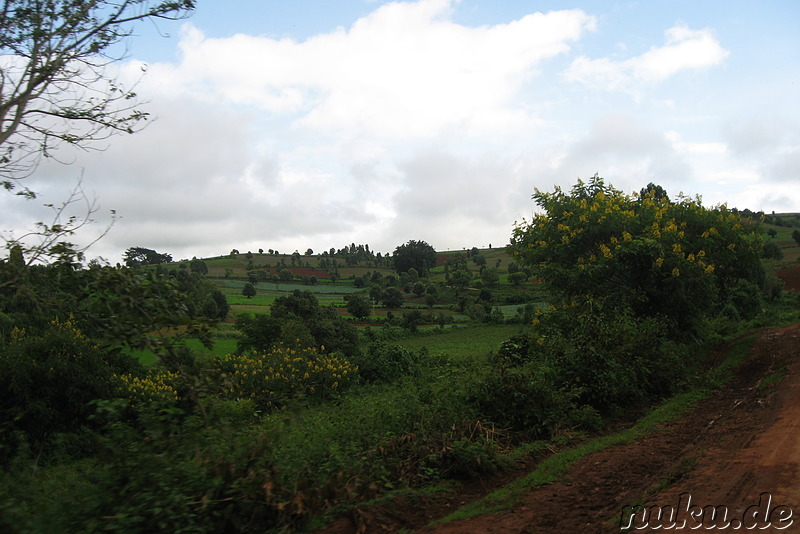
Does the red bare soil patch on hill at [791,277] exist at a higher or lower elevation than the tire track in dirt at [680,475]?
higher

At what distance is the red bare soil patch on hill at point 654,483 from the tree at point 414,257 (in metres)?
65.7

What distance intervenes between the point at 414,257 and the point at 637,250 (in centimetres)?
6193

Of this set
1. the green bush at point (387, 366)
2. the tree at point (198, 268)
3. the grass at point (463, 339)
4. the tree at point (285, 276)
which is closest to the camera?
the green bush at point (387, 366)

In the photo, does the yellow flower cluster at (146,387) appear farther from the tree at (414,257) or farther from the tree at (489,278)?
the tree at (414,257)

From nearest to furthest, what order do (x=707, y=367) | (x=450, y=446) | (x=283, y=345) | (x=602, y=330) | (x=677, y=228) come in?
(x=450, y=446)
(x=602, y=330)
(x=707, y=367)
(x=677, y=228)
(x=283, y=345)

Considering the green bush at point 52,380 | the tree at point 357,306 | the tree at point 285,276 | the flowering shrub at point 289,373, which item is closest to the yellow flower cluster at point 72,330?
the green bush at point 52,380

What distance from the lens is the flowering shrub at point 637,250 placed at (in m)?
13.8

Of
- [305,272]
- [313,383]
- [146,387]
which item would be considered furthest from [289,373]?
[305,272]

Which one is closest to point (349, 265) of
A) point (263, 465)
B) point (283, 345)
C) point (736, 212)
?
point (283, 345)

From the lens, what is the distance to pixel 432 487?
596 cm

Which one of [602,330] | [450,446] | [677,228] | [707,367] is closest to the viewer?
[450,446]

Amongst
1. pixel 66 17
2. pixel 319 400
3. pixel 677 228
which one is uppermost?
pixel 66 17

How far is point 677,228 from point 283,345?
15626 millimetres

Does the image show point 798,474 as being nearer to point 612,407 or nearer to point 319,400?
point 612,407
